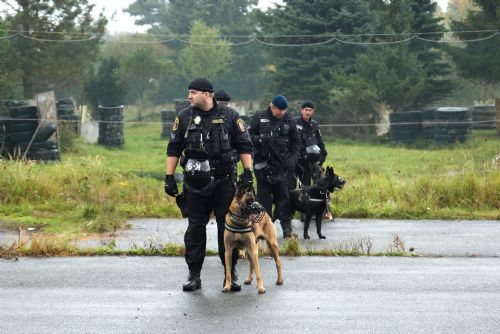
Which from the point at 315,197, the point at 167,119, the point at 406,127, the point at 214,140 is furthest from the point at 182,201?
the point at 167,119

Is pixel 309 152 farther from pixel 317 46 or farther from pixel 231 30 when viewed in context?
pixel 231 30

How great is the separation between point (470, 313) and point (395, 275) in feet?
5.60

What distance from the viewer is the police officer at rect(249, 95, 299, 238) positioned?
451 inches

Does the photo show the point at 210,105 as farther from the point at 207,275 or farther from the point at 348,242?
the point at 348,242

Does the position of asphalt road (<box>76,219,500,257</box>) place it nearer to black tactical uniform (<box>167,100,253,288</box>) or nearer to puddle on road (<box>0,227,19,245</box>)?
puddle on road (<box>0,227,19,245</box>)

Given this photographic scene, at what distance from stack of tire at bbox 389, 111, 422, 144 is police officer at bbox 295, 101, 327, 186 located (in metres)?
18.7

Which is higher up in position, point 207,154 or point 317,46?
point 317,46

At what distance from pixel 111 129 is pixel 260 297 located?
1065 inches

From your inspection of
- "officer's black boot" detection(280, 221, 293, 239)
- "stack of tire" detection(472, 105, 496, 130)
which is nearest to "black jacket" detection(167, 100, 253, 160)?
"officer's black boot" detection(280, 221, 293, 239)

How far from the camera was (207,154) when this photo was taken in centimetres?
805

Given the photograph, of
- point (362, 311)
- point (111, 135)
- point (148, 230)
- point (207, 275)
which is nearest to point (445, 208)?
point (148, 230)

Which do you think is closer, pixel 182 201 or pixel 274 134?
pixel 182 201

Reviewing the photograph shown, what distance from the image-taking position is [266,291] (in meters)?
8.09

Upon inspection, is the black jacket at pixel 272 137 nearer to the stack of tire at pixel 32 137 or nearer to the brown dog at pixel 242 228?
the brown dog at pixel 242 228
